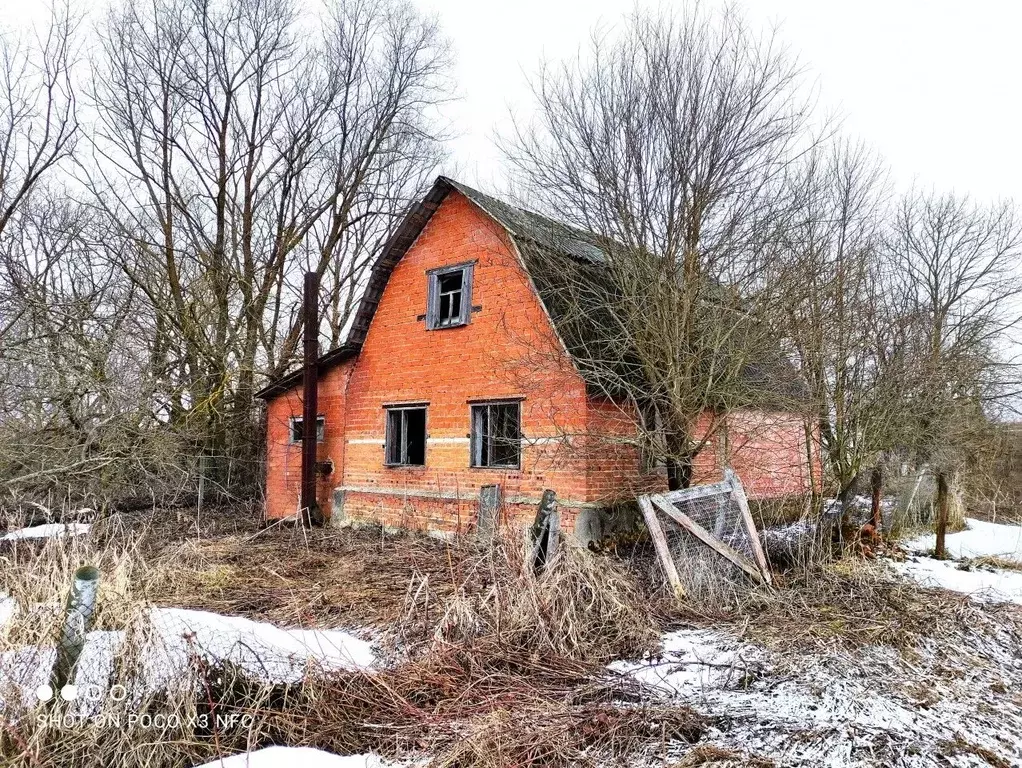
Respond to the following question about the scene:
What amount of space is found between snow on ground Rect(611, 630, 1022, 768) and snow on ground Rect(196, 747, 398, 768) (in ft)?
7.09

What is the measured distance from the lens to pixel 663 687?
5215mm

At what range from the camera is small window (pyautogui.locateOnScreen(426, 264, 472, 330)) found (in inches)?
499

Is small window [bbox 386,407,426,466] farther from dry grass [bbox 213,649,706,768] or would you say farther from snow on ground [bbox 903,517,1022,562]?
snow on ground [bbox 903,517,1022,562]

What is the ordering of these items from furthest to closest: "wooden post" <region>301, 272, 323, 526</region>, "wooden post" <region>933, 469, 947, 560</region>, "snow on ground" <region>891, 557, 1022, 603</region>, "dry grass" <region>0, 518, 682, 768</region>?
"wooden post" <region>301, 272, 323, 526</region> → "wooden post" <region>933, 469, 947, 560</region> → "snow on ground" <region>891, 557, 1022, 603</region> → "dry grass" <region>0, 518, 682, 768</region>

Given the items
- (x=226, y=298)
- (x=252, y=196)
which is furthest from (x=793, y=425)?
(x=252, y=196)

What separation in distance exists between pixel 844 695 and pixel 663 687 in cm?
127

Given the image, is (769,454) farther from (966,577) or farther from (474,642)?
(474,642)

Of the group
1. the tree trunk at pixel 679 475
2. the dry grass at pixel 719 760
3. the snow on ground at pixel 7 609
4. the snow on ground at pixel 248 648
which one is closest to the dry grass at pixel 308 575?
the snow on ground at pixel 248 648

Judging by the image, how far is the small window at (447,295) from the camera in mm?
12672

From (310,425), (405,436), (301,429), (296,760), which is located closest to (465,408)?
(405,436)

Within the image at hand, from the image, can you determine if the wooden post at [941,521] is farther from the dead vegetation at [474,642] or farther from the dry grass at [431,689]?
the dry grass at [431,689]

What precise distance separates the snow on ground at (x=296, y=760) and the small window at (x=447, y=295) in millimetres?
9125

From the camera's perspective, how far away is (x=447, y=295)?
13.2 m

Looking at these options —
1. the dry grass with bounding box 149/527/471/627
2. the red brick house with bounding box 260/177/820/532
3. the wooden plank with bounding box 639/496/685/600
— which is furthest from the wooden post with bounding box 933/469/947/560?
the dry grass with bounding box 149/527/471/627
